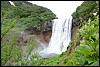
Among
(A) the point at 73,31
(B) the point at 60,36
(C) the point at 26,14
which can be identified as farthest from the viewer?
(C) the point at 26,14

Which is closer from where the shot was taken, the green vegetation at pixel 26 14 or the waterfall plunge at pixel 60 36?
the waterfall plunge at pixel 60 36

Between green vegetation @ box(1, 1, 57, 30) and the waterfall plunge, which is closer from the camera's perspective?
the waterfall plunge

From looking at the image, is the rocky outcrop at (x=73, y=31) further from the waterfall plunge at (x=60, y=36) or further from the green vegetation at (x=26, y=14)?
the green vegetation at (x=26, y=14)

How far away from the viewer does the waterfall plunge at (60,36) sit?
21.6m

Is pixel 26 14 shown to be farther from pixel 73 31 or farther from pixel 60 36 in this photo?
pixel 73 31

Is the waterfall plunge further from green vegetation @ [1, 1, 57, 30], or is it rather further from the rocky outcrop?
green vegetation @ [1, 1, 57, 30]

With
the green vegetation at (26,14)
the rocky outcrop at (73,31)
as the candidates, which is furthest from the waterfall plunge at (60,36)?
the green vegetation at (26,14)

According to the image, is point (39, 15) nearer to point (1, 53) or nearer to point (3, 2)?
point (3, 2)

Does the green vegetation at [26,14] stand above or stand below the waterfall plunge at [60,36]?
above

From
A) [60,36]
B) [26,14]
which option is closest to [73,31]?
[60,36]

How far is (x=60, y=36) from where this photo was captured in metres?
22.2

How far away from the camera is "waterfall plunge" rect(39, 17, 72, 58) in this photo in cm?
2158

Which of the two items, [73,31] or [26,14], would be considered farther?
[26,14]

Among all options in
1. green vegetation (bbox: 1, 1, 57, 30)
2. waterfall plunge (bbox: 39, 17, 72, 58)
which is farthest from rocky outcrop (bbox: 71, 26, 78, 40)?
green vegetation (bbox: 1, 1, 57, 30)
